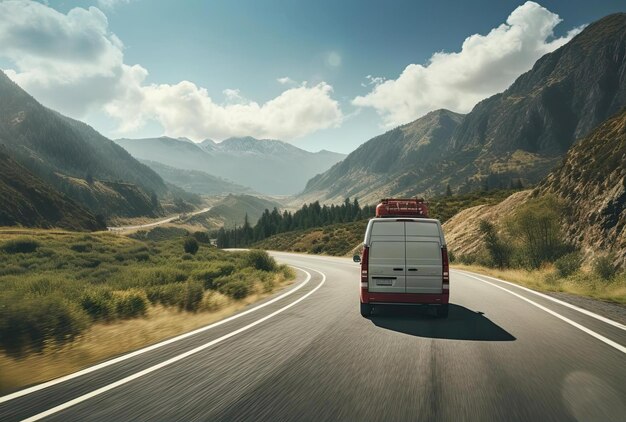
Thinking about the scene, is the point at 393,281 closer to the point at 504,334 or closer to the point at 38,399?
the point at 504,334

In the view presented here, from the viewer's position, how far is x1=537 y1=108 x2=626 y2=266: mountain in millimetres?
27888

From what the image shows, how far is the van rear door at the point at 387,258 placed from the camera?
9.42 m

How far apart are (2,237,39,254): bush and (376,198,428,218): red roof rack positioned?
4228 cm

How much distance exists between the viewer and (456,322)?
9016 mm

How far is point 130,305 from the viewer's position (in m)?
10.2

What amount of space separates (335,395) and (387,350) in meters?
2.19

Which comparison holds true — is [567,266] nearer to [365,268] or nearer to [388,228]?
[388,228]

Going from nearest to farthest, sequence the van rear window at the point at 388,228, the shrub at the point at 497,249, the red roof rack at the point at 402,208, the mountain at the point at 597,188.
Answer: the van rear window at the point at 388,228, the red roof rack at the point at 402,208, the mountain at the point at 597,188, the shrub at the point at 497,249

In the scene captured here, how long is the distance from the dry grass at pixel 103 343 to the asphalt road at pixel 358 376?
0.50 meters

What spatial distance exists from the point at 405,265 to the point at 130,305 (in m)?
6.34

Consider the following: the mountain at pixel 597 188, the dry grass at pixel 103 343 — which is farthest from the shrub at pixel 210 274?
the mountain at pixel 597 188

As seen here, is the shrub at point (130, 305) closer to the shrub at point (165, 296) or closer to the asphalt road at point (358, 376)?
the shrub at point (165, 296)

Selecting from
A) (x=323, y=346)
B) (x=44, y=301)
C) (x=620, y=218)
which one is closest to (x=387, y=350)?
(x=323, y=346)

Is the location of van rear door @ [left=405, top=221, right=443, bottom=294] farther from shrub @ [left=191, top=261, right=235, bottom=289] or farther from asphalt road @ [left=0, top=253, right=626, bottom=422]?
shrub @ [left=191, top=261, right=235, bottom=289]
